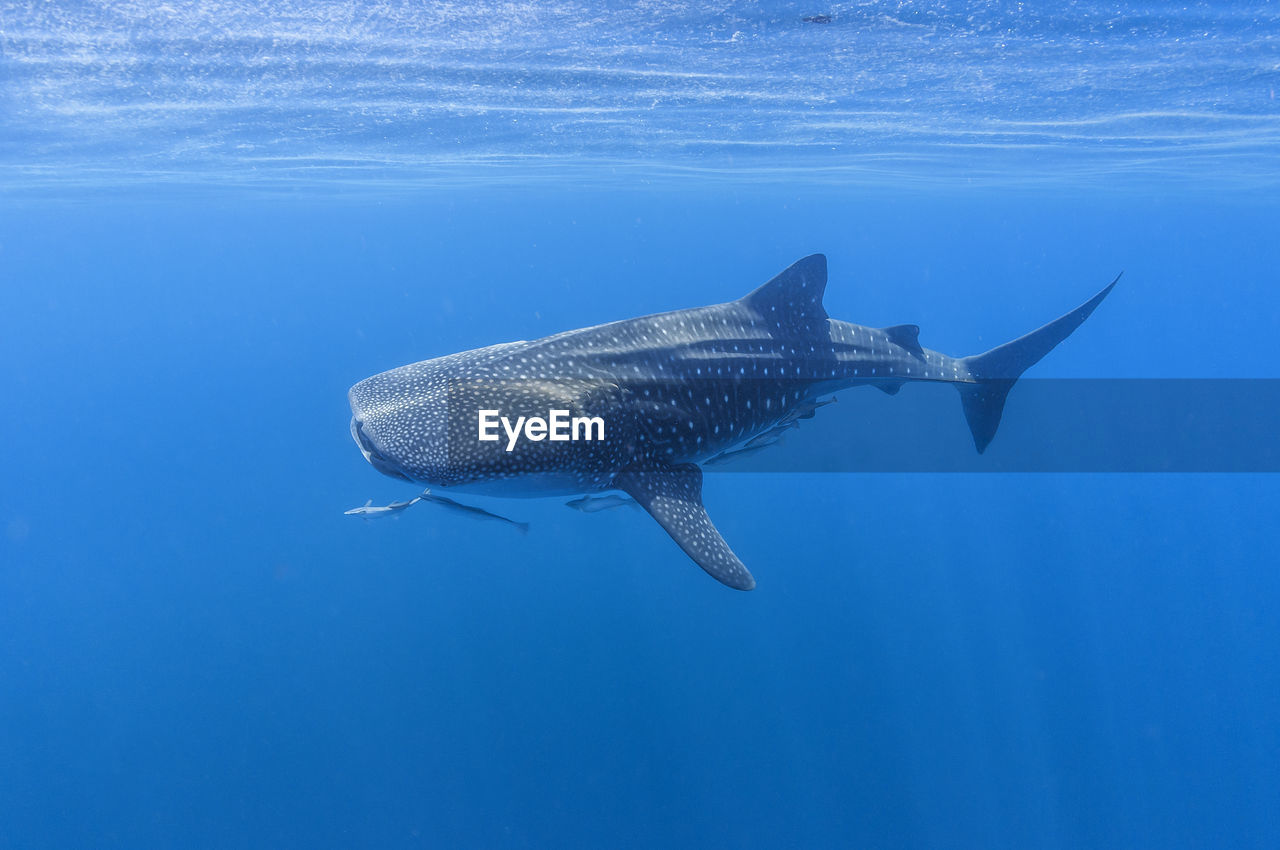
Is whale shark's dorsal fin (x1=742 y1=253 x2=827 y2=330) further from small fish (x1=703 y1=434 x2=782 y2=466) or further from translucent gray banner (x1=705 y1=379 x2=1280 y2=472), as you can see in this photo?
translucent gray banner (x1=705 y1=379 x2=1280 y2=472)

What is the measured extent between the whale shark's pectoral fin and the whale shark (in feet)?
0.05

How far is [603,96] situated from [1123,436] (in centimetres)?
1895

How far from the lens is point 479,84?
13.3 metres

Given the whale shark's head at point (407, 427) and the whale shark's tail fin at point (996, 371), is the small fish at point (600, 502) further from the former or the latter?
the whale shark's tail fin at point (996, 371)

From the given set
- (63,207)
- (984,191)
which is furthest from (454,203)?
(984,191)

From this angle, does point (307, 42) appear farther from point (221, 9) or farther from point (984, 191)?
point (984, 191)

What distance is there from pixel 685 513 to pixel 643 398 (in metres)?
1.09

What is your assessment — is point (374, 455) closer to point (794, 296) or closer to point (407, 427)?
point (407, 427)

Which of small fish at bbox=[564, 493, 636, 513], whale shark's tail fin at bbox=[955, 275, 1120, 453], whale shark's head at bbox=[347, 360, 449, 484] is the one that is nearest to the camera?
whale shark's head at bbox=[347, 360, 449, 484]

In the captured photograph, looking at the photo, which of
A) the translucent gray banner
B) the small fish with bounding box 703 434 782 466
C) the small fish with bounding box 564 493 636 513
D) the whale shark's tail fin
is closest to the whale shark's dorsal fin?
the small fish with bounding box 703 434 782 466

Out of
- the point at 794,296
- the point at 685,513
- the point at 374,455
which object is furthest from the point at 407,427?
the point at 794,296

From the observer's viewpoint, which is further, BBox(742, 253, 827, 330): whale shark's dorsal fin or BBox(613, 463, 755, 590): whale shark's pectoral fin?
BBox(742, 253, 827, 330): whale shark's dorsal fin

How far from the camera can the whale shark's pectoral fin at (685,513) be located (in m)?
5.45

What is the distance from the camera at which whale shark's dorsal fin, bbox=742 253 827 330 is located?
22.7 feet
